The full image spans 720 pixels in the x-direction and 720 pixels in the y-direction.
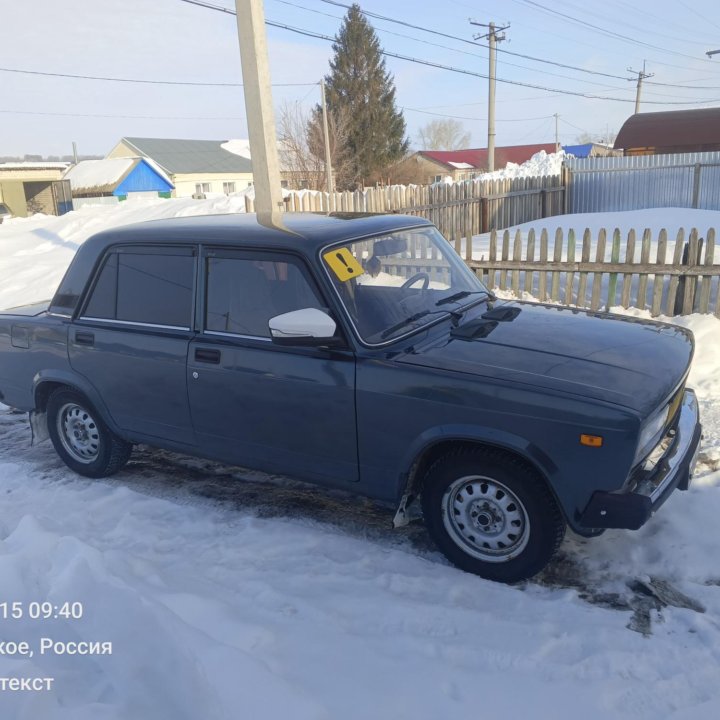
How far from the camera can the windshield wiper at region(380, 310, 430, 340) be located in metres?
3.82

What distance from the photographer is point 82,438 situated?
517 cm

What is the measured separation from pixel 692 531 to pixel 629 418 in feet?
4.06

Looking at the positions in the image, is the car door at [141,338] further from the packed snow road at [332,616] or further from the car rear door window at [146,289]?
the packed snow road at [332,616]

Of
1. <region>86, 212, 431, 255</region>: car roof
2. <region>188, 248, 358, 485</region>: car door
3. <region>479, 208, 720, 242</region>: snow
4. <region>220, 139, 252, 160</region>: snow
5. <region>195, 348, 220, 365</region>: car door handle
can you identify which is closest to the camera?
<region>188, 248, 358, 485</region>: car door

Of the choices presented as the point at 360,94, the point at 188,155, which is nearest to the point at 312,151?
the point at 360,94

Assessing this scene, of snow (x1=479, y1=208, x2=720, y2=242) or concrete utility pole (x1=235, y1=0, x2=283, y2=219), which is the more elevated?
concrete utility pole (x1=235, y1=0, x2=283, y2=219)

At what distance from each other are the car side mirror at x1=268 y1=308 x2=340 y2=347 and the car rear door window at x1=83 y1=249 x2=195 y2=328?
0.95 meters

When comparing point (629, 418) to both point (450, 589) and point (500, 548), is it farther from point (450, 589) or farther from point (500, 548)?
point (450, 589)

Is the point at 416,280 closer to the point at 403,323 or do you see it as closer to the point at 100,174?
the point at 403,323

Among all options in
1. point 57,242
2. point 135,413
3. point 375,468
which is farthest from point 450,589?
point 57,242

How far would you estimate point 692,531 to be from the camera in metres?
3.87

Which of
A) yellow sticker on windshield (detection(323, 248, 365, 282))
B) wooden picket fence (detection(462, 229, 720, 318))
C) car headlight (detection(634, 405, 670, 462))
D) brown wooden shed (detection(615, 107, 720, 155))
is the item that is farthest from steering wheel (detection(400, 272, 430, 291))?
brown wooden shed (detection(615, 107, 720, 155))

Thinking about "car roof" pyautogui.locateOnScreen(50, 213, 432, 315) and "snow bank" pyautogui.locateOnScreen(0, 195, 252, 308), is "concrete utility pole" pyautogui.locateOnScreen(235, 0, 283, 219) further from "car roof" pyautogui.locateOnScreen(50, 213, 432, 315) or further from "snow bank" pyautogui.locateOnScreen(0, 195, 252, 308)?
"snow bank" pyautogui.locateOnScreen(0, 195, 252, 308)

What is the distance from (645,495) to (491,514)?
75 centimetres
